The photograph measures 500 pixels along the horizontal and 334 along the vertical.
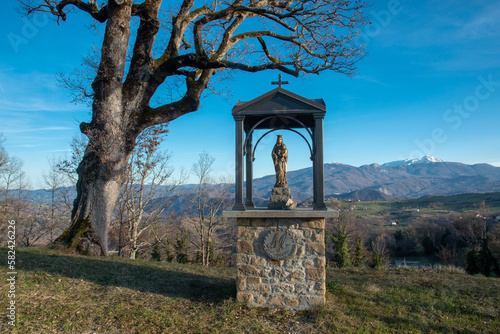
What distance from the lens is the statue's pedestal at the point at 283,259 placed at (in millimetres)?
4613

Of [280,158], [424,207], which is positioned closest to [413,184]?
[424,207]

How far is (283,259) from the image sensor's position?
4641mm

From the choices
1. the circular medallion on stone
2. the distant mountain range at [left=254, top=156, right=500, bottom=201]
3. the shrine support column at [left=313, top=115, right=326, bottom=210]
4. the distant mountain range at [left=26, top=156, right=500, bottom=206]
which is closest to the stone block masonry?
the circular medallion on stone

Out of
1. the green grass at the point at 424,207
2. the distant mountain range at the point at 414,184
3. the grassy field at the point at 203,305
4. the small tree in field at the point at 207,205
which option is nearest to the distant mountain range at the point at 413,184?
the distant mountain range at the point at 414,184

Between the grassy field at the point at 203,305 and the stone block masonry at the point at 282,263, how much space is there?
20cm

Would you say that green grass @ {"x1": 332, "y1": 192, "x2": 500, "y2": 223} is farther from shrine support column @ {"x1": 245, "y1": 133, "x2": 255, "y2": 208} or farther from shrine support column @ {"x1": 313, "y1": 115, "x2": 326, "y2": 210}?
shrine support column @ {"x1": 313, "y1": 115, "x2": 326, "y2": 210}

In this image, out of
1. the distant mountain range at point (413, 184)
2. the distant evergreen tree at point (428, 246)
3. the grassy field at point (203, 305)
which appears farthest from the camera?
the distant mountain range at point (413, 184)

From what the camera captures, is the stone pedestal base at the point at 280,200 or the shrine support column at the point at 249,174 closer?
the stone pedestal base at the point at 280,200

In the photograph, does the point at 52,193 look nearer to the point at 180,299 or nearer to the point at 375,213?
the point at 180,299

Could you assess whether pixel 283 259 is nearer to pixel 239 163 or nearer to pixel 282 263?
pixel 282 263

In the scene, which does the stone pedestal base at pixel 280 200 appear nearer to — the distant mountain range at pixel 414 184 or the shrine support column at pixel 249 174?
the shrine support column at pixel 249 174

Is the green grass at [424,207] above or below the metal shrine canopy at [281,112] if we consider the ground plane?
below

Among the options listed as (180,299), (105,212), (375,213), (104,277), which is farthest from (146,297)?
(375,213)

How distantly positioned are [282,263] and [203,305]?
4.51 feet
